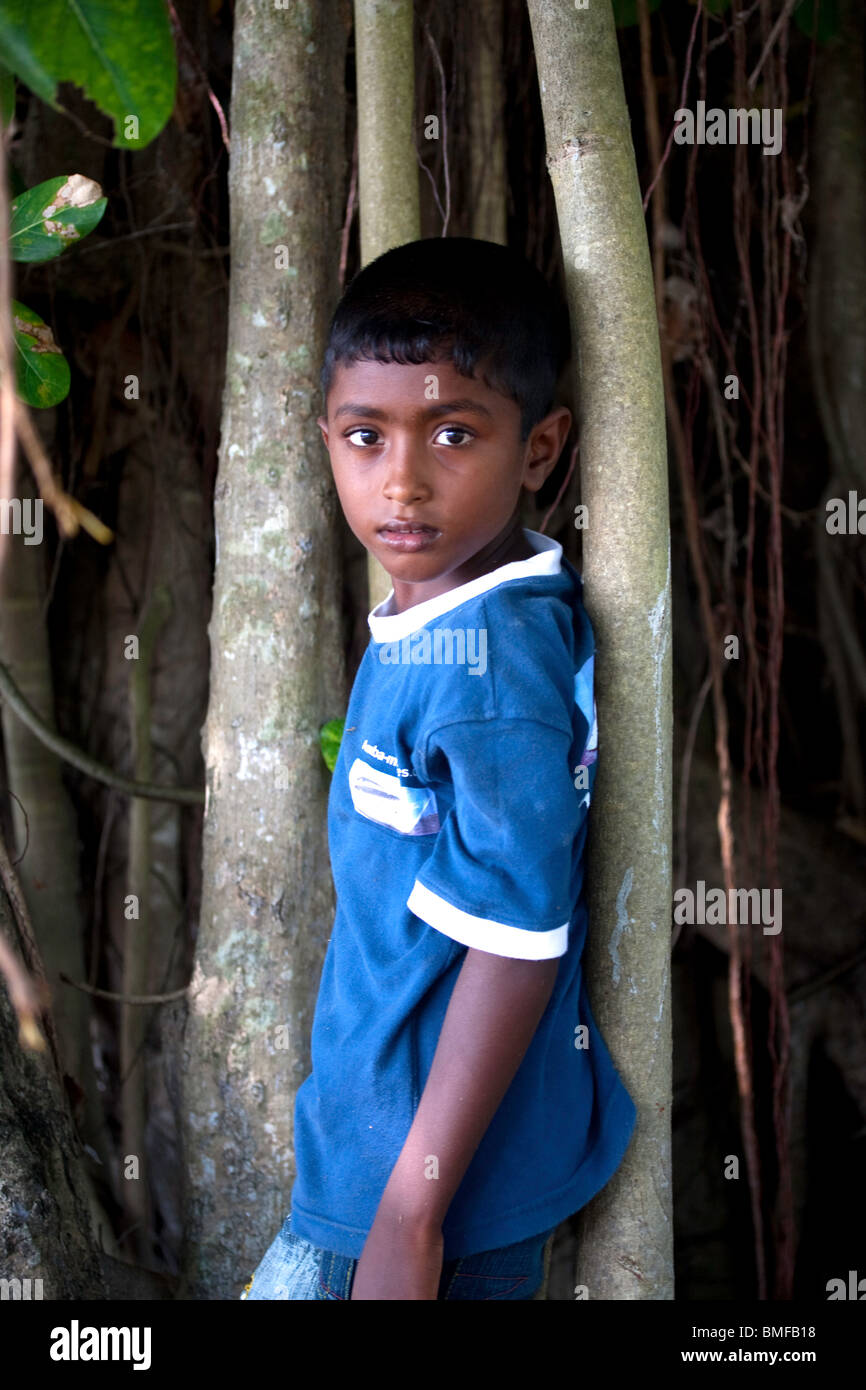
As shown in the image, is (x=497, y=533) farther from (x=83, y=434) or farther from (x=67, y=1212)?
(x=83, y=434)

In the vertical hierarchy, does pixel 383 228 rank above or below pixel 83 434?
below

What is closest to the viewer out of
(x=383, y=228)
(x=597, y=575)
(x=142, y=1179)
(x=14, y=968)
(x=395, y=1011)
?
(x=14, y=968)

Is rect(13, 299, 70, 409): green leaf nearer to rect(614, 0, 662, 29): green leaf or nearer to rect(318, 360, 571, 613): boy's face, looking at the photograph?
rect(318, 360, 571, 613): boy's face

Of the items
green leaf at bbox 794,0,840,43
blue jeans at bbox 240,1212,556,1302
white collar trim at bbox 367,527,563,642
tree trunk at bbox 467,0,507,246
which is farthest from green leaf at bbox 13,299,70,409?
green leaf at bbox 794,0,840,43

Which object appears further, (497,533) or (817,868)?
(817,868)

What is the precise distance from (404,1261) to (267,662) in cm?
70

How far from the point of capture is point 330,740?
1.34 metres

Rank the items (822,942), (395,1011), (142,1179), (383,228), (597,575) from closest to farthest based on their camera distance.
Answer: (395,1011), (597,575), (383,228), (142,1179), (822,942)

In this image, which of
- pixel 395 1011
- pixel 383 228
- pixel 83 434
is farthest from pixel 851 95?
pixel 395 1011

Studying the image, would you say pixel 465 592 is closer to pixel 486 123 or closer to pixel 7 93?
pixel 7 93

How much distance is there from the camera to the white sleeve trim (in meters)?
0.85

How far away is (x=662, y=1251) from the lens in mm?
1074

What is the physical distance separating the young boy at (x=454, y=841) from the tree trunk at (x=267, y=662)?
0.29m

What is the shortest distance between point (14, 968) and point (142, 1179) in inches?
75.1
